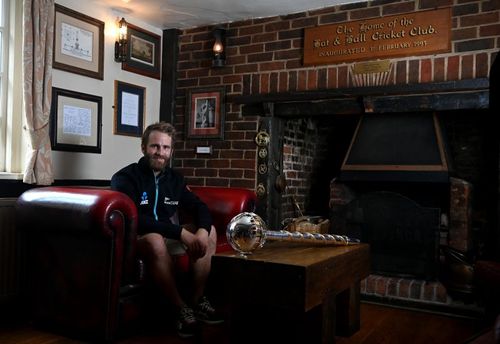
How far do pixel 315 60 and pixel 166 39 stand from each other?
1404mm

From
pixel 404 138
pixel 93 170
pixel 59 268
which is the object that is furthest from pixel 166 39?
pixel 59 268

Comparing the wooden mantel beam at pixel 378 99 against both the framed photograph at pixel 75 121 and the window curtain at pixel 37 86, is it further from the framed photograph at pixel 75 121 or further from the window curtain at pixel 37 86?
the window curtain at pixel 37 86

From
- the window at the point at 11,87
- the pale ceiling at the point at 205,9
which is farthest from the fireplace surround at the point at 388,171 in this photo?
the window at the point at 11,87

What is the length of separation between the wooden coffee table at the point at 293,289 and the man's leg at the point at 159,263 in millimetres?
343

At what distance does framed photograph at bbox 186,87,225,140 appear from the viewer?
3955 millimetres

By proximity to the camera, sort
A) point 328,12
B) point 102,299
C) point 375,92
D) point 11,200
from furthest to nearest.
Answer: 1. point 328,12
2. point 375,92
3. point 11,200
4. point 102,299

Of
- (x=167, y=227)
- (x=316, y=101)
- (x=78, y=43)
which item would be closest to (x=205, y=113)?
(x=316, y=101)

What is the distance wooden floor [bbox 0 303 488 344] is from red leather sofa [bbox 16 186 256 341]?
0.10 meters

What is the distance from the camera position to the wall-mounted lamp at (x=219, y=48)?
3881 millimetres

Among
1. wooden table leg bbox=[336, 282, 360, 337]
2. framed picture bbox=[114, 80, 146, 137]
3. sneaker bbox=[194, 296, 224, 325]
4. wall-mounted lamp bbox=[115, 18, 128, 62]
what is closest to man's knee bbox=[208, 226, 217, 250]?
sneaker bbox=[194, 296, 224, 325]

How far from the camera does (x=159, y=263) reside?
238 cm

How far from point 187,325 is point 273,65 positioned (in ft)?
7.03

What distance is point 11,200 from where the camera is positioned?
2.84 metres

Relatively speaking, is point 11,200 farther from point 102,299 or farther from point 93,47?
point 93,47
